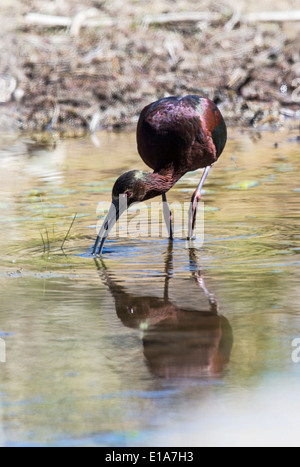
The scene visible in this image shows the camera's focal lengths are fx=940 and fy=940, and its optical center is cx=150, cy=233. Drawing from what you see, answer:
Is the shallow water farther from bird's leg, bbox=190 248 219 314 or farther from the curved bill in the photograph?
the curved bill

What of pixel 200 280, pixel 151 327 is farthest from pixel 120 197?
pixel 151 327

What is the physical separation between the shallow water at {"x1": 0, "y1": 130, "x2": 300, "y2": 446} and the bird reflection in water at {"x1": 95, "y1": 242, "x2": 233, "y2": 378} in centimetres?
1

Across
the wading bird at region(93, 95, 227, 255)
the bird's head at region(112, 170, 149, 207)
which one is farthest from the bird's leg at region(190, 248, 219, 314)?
the wading bird at region(93, 95, 227, 255)

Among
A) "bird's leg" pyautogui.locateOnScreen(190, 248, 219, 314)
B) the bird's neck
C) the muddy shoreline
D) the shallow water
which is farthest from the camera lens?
the muddy shoreline

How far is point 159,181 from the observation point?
700cm

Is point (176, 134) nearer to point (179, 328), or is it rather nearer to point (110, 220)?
point (110, 220)

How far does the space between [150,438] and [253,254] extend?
10.1 feet

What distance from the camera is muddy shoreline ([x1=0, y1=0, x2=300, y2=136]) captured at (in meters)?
14.5

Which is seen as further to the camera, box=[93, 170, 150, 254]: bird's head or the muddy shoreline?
the muddy shoreline

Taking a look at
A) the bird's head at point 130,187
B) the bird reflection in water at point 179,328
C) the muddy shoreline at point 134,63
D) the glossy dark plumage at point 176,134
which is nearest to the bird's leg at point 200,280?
the bird reflection in water at point 179,328

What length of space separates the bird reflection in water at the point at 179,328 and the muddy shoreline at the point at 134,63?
29.0 ft

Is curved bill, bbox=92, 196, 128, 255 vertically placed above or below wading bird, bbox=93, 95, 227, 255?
below

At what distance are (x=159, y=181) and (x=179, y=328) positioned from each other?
A: 8.29ft

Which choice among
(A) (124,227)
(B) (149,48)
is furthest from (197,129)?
(B) (149,48)
